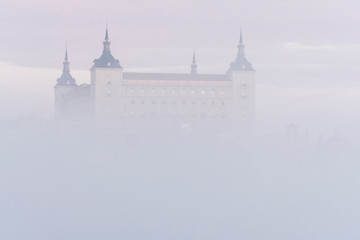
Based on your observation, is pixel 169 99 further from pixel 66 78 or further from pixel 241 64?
pixel 66 78

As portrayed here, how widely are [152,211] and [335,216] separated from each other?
4336 cm

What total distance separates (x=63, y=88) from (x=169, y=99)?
92.1 feet

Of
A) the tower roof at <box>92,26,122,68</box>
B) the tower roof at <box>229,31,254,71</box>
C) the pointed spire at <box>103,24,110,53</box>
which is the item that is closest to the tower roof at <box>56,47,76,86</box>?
the pointed spire at <box>103,24,110,53</box>

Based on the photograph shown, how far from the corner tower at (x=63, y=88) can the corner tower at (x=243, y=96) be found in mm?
29974

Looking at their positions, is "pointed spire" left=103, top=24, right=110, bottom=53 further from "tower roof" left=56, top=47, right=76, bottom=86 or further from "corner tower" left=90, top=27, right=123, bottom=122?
"tower roof" left=56, top=47, right=76, bottom=86

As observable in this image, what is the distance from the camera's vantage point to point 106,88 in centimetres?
6291

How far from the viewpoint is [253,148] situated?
76.1m

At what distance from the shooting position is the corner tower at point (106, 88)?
62534 millimetres

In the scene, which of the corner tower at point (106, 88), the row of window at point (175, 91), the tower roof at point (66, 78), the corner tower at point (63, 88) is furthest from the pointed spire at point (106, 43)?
the tower roof at point (66, 78)

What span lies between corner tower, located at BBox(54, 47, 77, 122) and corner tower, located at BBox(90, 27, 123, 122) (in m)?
19.8

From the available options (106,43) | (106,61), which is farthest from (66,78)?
(106,61)

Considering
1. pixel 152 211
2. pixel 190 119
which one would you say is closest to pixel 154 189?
pixel 152 211

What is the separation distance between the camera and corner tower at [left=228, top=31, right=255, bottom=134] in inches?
2625

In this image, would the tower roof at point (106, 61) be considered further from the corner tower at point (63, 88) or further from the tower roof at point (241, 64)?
the corner tower at point (63, 88)
